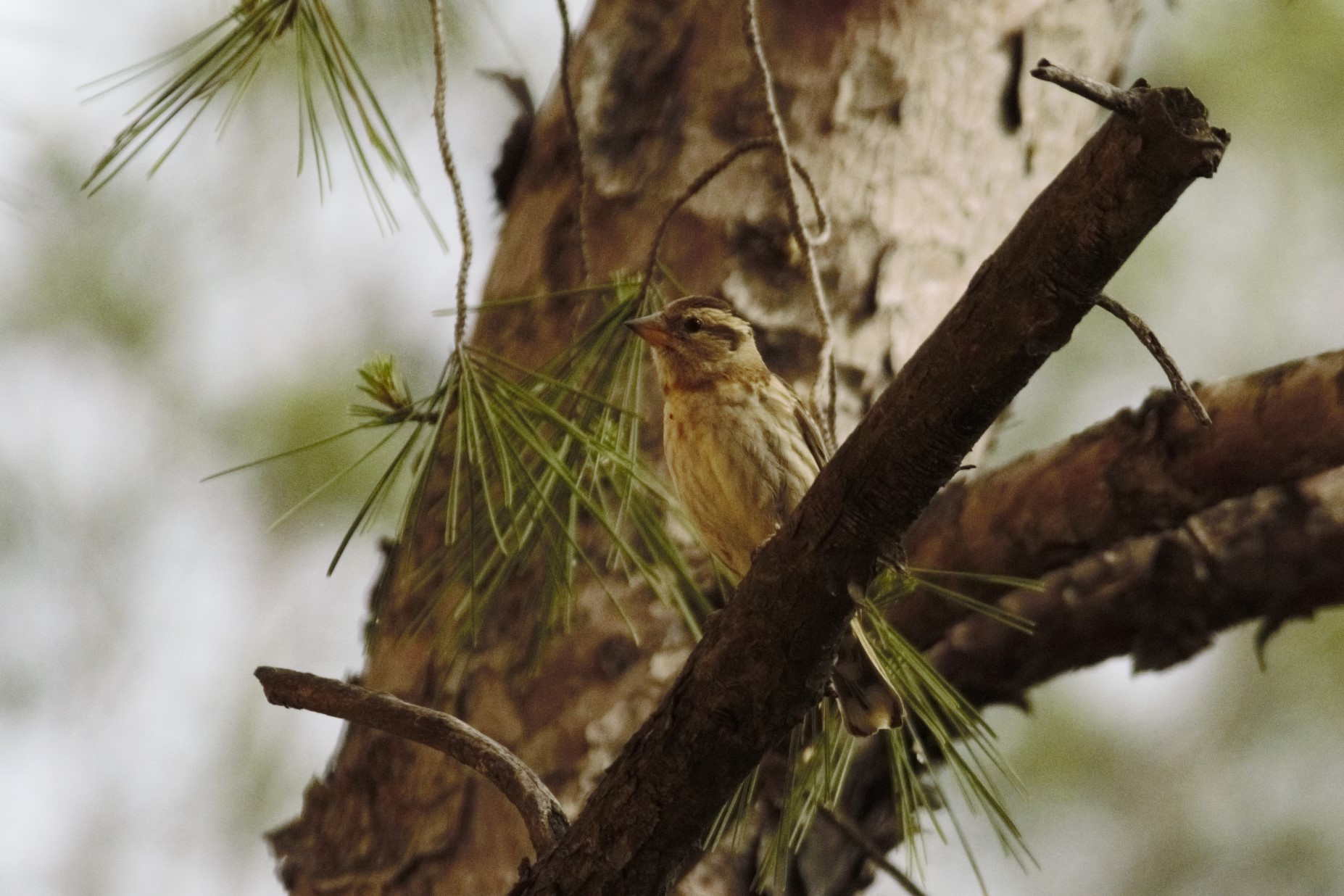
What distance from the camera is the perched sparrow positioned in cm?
350

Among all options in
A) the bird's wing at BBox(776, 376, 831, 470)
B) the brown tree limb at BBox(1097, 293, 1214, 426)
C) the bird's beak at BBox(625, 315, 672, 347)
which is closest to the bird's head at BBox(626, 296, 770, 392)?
the bird's beak at BBox(625, 315, 672, 347)

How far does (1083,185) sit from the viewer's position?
170cm

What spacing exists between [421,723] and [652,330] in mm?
1274

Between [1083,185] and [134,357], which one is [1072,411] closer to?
[134,357]

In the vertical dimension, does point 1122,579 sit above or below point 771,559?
above

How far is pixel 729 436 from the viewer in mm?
3535

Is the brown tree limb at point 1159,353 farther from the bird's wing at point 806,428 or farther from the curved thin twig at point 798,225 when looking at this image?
the bird's wing at point 806,428

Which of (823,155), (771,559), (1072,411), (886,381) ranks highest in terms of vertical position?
(1072,411)

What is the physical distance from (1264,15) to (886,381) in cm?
385

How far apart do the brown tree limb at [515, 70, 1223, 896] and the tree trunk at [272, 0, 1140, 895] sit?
1.21 metres

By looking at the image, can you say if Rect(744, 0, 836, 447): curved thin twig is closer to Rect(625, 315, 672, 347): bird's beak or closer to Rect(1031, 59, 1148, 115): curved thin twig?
Rect(625, 315, 672, 347): bird's beak

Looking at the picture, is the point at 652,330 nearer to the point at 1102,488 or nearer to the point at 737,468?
the point at 737,468

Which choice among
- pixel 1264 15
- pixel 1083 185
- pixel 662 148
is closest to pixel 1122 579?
pixel 662 148

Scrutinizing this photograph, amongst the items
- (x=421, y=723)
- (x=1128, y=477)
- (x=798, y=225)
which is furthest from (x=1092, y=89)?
(x=1128, y=477)
